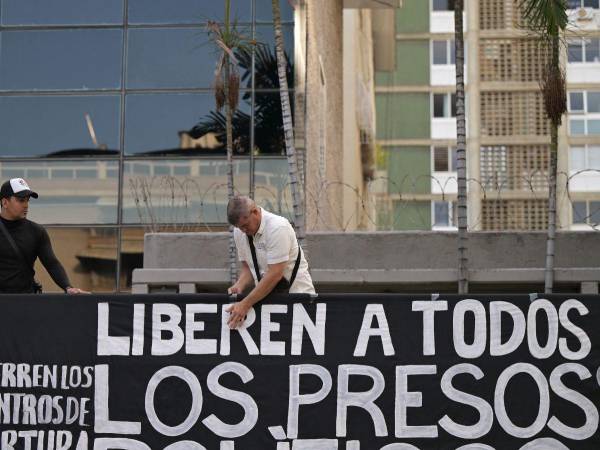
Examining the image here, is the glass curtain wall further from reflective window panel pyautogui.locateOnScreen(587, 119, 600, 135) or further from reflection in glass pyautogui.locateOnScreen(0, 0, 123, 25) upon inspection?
reflective window panel pyautogui.locateOnScreen(587, 119, 600, 135)

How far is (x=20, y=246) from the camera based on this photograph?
861 centimetres

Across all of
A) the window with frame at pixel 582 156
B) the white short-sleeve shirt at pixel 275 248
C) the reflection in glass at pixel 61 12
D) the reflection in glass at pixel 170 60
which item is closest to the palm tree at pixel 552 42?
the white short-sleeve shirt at pixel 275 248

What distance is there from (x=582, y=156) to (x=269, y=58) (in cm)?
4239

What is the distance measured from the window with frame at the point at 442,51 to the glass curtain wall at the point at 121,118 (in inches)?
1675

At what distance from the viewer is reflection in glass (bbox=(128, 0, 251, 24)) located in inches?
722

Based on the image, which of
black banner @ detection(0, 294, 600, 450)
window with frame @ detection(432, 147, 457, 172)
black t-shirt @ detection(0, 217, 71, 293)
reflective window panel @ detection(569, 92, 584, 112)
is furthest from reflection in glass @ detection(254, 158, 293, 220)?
reflective window panel @ detection(569, 92, 584, 112)

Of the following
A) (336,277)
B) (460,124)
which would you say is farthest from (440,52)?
(460,124)

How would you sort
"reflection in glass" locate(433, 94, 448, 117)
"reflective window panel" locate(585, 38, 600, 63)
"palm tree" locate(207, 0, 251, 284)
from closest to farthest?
"palm tree" locate(207, 0, 251, 284), "reflective window panel" locate(585, 38, 600, 63), "reflection in glass" locate(433, 94, 448, 117)

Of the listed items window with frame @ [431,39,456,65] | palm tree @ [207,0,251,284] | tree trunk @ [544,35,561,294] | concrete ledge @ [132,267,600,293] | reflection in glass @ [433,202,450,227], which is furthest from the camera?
window with frame @ [431,39,456,65]

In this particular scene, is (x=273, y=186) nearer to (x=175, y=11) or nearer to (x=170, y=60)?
(x=170, y=60)

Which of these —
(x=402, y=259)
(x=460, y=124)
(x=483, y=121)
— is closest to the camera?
(x=460, y=124)

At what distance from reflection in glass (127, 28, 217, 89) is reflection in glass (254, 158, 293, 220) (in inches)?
64.3

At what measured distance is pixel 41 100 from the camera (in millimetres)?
18422

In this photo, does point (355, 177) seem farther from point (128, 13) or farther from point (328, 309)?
point (328, 309)
